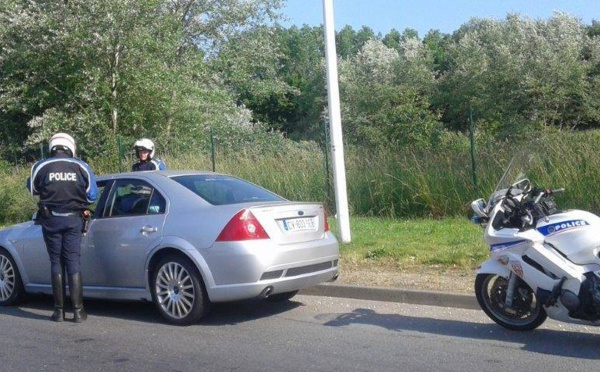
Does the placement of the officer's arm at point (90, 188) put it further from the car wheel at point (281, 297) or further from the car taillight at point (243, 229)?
the car wheel at point (281, 297)

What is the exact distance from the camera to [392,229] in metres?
13.5

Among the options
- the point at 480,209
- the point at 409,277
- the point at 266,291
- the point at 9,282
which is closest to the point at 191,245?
the point at 266,291

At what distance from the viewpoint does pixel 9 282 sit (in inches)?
379

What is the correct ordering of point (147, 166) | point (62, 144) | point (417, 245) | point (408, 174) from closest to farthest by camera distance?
point (62, 144)
point (147, 166)
point (417, 245)
point (408, 174)

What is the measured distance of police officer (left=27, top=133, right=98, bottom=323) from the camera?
8562mm

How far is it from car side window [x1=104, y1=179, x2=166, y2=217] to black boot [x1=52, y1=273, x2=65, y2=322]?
82 cm

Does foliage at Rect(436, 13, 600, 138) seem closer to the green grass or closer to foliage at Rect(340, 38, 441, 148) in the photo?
foliage at Rect(340, 38, 441, 148)

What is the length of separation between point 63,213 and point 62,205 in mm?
81

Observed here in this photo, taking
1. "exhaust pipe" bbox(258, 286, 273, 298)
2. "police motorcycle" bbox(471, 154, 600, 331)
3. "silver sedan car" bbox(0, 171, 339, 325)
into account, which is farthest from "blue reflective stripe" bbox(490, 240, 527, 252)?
"exhaust pipe" bbox(258, 286, 273, 298)

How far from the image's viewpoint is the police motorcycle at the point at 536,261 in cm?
677

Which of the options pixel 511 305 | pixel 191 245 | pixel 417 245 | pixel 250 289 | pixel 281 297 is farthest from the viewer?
pixel 417 245

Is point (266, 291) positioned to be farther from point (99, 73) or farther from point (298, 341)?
point (99, 73)

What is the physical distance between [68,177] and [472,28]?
169 feet

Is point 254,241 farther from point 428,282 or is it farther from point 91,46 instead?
point 91,46
